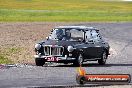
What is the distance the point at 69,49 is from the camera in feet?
74.0

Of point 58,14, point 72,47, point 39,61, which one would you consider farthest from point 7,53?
point 58,14

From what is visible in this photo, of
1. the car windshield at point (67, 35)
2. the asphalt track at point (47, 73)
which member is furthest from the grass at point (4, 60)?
the car windshield at point (67, 35)

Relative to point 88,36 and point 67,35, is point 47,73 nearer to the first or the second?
point 67,35

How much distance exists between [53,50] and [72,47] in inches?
26.0

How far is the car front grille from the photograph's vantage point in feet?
74.2

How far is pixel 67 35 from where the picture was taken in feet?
78.1

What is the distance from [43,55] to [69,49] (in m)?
0.96

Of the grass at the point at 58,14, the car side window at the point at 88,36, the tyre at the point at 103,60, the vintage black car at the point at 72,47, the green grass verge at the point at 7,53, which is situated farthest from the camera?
the grass at the point at 58,14

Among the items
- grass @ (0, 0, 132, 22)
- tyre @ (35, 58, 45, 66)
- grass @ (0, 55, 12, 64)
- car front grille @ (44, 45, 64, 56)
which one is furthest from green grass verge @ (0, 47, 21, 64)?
grass @ (0, 0, 132, 22)

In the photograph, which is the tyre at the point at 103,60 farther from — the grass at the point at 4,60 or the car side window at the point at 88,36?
the grass at the point at 4,60

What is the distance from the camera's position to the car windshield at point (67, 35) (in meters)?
23.7

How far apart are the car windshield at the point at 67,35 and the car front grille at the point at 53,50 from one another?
98cm

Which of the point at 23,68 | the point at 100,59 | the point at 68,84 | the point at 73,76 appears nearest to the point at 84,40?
the point at 100,59

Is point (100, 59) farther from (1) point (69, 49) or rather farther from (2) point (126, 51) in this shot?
(2) point (126, 51)
